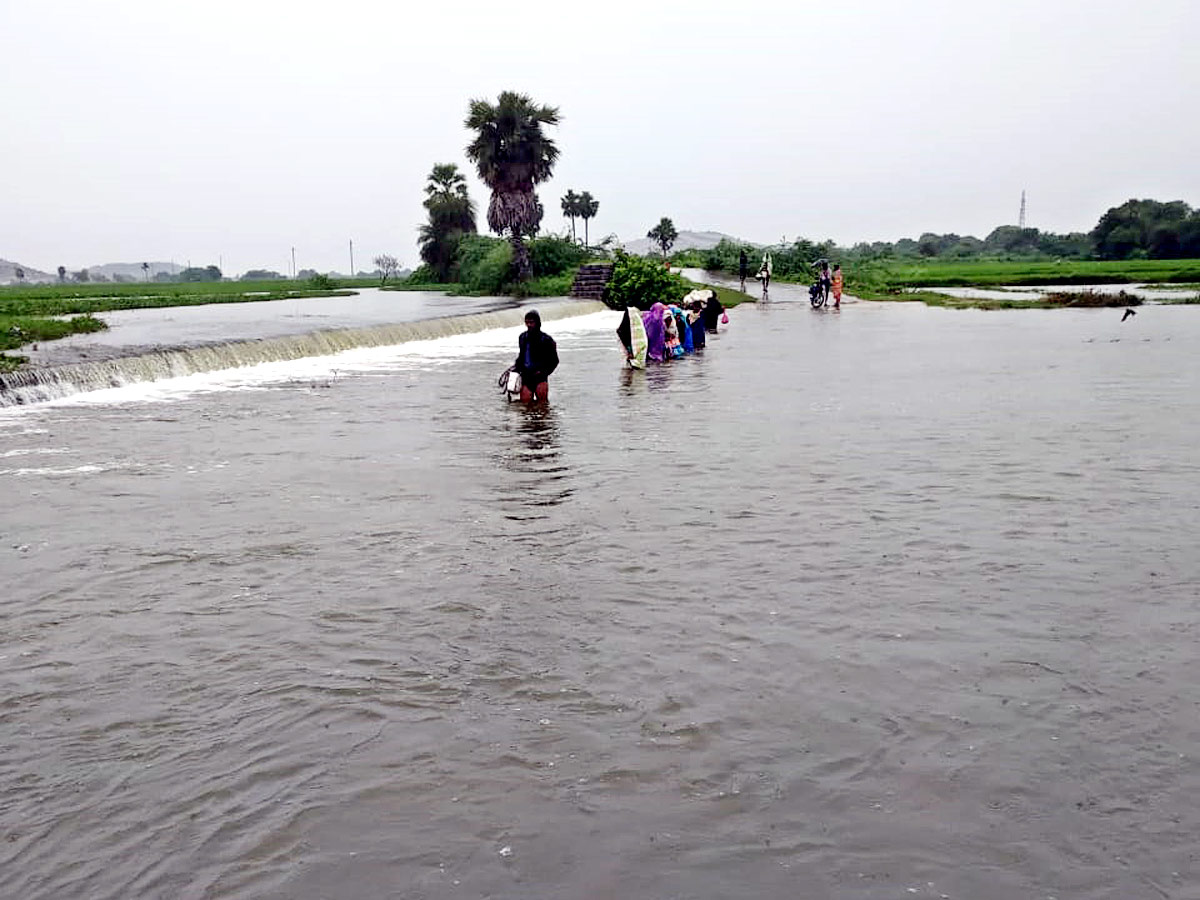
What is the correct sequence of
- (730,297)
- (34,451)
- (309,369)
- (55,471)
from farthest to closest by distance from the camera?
(730,297) < (309,369) < (34,451) < (55,471)

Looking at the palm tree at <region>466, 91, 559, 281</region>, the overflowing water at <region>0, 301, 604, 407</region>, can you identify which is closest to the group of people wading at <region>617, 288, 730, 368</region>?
the overflowing water at <region>0, 301, 604, 407</region>

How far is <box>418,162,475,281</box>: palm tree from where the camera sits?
74.6m

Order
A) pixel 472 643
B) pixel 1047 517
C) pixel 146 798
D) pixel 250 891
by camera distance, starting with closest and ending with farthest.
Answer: pixel 250 891
pixel 146 798
pixel 472 643
pixel 1047 517

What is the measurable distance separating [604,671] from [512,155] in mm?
54719

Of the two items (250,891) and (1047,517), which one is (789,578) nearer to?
(1047,517)

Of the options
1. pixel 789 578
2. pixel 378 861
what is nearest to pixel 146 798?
pixel 378 861

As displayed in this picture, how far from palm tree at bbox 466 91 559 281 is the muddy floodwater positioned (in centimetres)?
4764

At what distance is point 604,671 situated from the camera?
5.25 m

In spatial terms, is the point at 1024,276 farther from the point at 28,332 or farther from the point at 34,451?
the point at 34,451

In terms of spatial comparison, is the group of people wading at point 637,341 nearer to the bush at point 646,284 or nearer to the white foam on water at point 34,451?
the white foam on water at point 34,451

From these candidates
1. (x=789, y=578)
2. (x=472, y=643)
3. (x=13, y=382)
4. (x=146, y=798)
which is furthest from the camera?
(x=13, y=382)

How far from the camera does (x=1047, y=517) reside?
825 centimetres

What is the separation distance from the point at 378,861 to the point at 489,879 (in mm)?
414

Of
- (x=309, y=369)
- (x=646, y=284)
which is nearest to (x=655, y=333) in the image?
(x=309, y=369)
